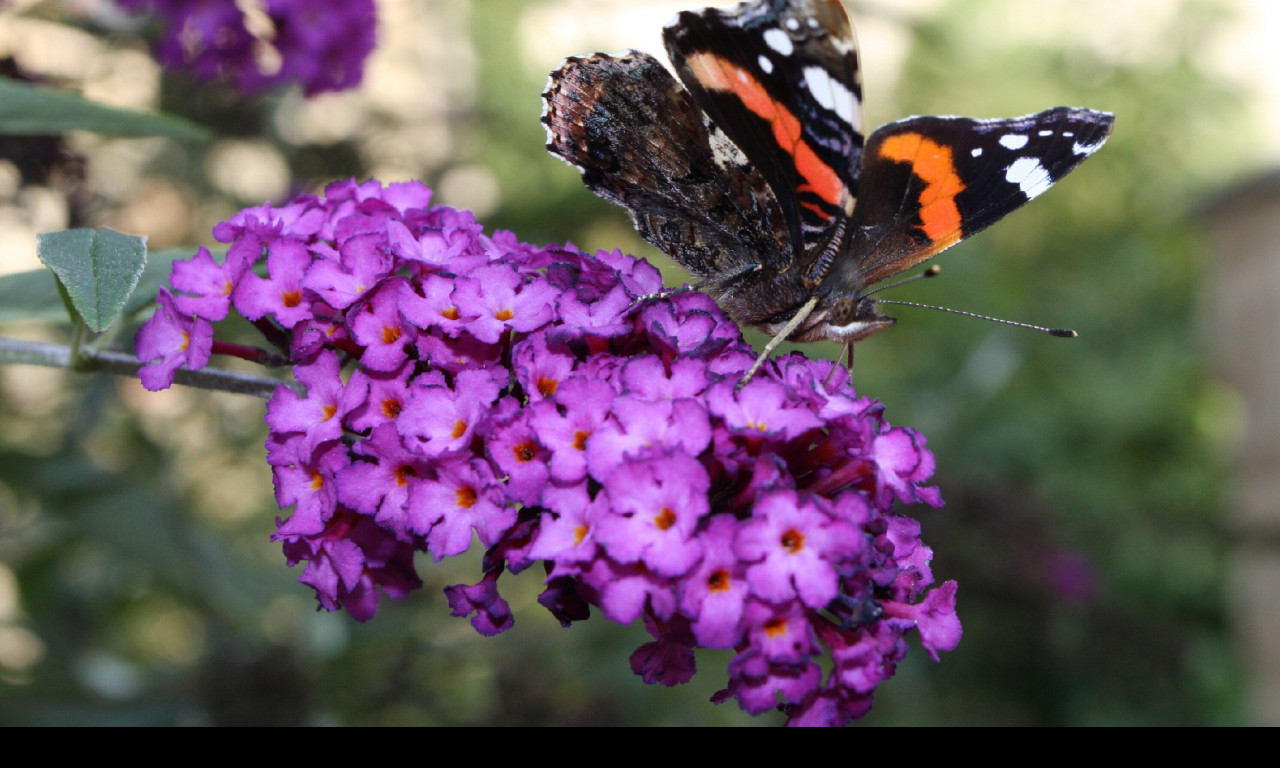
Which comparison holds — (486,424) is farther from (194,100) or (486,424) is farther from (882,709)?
(882,709)

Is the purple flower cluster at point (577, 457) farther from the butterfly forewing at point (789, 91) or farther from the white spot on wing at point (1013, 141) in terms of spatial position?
the white spot on wing at point (1013, 141)

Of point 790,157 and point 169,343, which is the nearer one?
point 169,343

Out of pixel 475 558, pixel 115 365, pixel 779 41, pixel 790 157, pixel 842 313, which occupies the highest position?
pixel 779 41

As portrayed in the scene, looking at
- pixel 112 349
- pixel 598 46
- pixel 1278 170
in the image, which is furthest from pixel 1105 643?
pixel 112 349

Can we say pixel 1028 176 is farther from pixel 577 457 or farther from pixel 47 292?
pixel 47 292

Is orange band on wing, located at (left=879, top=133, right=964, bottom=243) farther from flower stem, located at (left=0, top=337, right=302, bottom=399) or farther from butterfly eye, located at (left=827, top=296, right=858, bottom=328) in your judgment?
flower stem, located at (left=0, top=337, right=302, bottom=399)

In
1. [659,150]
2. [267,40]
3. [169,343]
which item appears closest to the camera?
[169,343]

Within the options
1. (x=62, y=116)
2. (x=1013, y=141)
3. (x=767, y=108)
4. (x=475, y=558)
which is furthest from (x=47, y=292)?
(x=475, y=558)

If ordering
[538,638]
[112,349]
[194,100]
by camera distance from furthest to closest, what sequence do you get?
[538,638] → [194,100] → [112,349]
